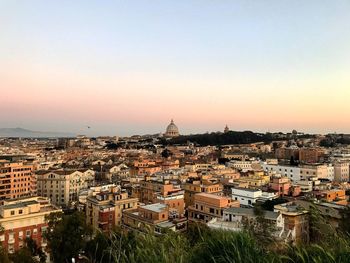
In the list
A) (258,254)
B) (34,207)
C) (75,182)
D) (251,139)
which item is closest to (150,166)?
(75,182)

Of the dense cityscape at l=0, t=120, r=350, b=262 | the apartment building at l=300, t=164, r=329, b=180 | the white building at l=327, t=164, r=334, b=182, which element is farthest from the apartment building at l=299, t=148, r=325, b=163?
the apartment building at l=300, t=164, r=329, b=180

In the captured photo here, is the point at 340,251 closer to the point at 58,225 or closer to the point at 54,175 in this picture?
the point at 58,225

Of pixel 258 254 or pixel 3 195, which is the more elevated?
pixel 258 254

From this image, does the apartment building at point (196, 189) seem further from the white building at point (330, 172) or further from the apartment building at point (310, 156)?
the apartment building at point (310, 156)

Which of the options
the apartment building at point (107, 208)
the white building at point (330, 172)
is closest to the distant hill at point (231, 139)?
the white building at point (330, 172)

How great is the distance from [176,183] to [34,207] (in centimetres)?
911

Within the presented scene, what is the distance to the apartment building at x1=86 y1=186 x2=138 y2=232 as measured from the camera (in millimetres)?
14664

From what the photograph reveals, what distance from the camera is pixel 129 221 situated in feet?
46.9

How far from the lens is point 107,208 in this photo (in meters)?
14.7

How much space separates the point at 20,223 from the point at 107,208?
3558mm

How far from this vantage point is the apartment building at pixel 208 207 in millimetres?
14398

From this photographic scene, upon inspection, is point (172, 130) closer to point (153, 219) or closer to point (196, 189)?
point (196, 189)

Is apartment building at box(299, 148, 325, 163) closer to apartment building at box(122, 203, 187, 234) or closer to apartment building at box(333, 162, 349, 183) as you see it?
apartment building at box(333, 162, 349, 183)

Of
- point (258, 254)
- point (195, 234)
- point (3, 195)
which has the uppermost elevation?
point (258, 254)
